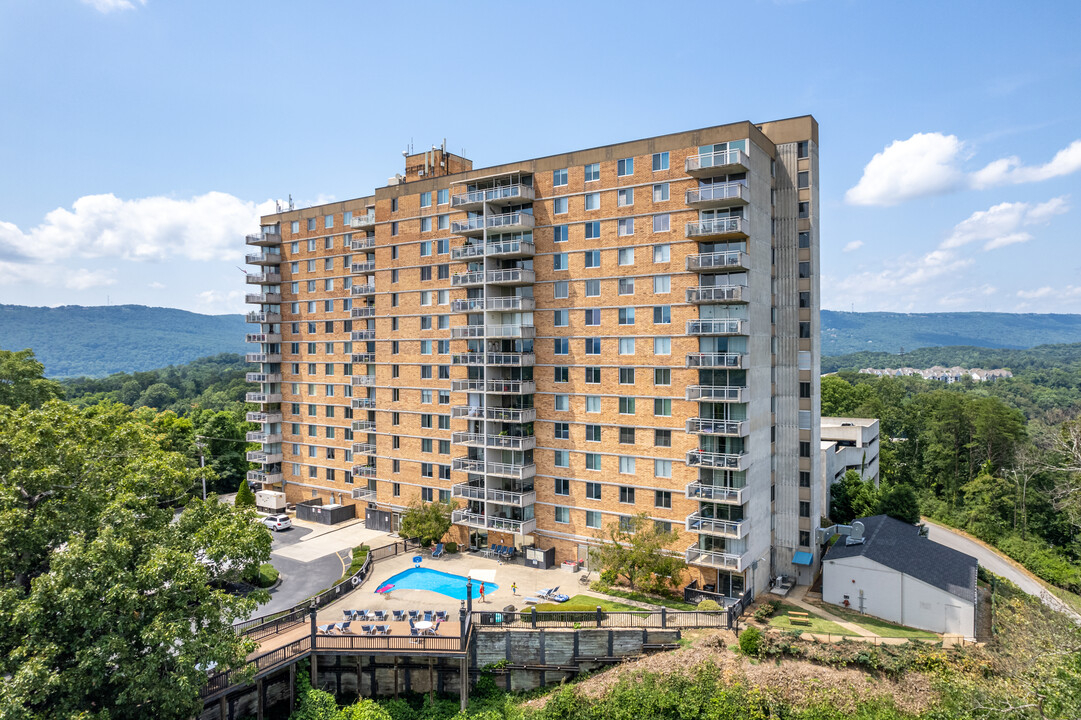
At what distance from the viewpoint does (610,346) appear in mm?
44031

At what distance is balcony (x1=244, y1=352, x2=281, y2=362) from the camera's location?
6631 centimetres

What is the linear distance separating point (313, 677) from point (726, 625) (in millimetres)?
23149

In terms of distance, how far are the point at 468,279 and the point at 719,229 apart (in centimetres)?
2036

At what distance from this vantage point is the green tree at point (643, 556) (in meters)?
38.7

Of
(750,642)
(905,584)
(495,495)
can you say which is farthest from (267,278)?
(905,584)

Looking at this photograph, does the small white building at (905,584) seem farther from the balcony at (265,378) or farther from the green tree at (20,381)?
the green tree at (20,381)

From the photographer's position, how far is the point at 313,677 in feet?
104

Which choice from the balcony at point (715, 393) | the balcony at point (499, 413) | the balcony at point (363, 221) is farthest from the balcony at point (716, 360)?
the balcony at point (363, 221)

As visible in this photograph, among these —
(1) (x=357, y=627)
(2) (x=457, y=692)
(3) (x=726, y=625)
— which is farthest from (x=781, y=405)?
(1) (x=357, y=627)

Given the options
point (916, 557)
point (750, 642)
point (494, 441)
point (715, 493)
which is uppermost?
point (494, 441)

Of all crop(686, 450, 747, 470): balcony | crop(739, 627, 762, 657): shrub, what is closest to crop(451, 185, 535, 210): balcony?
crop(686, 450, 747, 470): balcony

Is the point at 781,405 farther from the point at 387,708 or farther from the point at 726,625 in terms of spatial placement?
the point at 387,708

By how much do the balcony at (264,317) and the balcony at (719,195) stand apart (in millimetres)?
47604

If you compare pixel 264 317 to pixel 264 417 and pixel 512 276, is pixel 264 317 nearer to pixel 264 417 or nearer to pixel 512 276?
pixel 264 417
